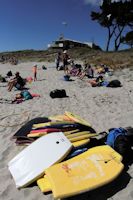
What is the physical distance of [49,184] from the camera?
4.50m

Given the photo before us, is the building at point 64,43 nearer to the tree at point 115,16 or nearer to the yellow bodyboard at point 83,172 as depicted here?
the tree at point 115,16

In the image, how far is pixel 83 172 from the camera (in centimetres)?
468

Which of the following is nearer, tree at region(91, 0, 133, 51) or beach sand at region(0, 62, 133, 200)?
beach sand at region(0, 62, 133, 200)

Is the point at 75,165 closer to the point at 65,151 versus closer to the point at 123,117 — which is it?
the point at 65,151

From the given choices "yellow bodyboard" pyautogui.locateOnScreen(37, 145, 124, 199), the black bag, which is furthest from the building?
"yellow bodyboard" pyautogui.locateOnScreen(37, 145, 124, 199)

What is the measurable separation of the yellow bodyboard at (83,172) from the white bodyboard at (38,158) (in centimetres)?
19

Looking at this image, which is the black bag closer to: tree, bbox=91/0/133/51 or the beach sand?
the beach sand

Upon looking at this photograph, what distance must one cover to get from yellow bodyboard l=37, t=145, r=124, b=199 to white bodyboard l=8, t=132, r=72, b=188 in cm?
19

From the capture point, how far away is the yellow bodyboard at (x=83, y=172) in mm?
4285

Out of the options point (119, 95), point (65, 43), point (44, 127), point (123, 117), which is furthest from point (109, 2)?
point (44, 127)

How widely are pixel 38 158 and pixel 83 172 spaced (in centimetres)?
94

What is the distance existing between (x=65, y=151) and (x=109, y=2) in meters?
37.5

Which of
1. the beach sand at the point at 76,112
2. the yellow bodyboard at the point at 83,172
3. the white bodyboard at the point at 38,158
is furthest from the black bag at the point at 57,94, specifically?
the yellow bodyboard at the point at 83,172

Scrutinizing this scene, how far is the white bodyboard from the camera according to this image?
4824 mm
